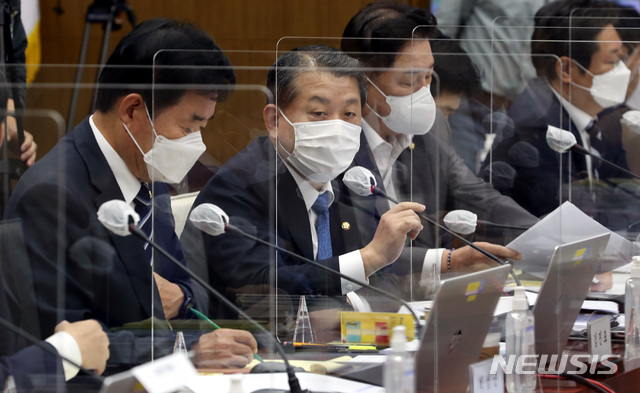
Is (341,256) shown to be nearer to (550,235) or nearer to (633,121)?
(550,235)

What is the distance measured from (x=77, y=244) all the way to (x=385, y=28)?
1092 millimetres

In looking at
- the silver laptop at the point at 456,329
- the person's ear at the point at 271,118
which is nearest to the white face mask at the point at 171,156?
the person's ear at the point at 271,118

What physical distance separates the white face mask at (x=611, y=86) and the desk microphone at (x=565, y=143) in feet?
0.46

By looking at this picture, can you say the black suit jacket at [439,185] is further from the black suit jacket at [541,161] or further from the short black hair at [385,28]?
the short black hair at [385,28]

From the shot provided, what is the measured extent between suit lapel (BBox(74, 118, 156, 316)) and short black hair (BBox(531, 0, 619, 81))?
3.77 ft

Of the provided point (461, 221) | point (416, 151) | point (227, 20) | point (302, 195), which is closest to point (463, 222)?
point (461, 221)

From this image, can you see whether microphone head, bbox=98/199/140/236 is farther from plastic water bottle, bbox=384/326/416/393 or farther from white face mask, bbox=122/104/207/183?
plastic water bottle, bbox=384/326/416/393

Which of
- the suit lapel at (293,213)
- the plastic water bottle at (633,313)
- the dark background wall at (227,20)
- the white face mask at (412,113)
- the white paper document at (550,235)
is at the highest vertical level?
the dark background wall at (227,20)

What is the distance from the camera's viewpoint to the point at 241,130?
158cm

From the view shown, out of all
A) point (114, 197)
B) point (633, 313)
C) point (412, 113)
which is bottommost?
point (633, 313)

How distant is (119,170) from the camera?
4.96 feet

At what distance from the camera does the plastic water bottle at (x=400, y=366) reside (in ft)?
4.17

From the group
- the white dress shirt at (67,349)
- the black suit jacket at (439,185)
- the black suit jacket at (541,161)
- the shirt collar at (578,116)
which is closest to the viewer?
the white dress shirt at (67,349)

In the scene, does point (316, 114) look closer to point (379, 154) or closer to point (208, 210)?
point (379, 154)
